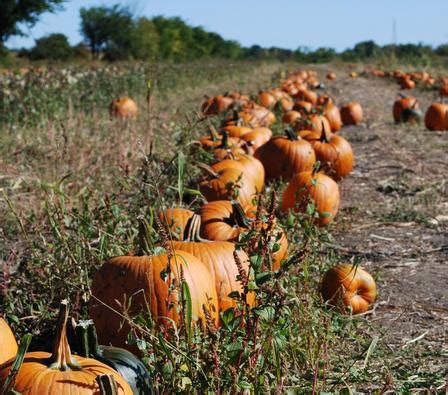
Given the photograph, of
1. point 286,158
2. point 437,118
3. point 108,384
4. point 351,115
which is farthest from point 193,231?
point 351,115

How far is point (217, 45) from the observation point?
84438 millimetres

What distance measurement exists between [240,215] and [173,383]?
176 cm

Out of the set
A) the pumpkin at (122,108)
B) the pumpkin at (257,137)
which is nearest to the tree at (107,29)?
the pumpkin at (122,108)

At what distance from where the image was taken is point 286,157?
696 centimetres

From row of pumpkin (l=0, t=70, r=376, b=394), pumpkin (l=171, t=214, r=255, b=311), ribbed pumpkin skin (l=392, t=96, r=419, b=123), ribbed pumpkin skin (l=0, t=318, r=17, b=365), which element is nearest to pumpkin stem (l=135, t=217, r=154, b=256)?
row of pumpkin (l=0, t=70, r=376, b=394)

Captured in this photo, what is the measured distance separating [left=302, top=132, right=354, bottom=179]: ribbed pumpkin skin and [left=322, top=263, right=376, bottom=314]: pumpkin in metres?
3.45

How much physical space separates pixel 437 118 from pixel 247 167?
7027 millimetres

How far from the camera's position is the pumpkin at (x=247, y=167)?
5.90 m

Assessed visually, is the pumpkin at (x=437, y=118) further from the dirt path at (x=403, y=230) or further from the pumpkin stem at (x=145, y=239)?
the pumpkin stem at (x=145, y=239)

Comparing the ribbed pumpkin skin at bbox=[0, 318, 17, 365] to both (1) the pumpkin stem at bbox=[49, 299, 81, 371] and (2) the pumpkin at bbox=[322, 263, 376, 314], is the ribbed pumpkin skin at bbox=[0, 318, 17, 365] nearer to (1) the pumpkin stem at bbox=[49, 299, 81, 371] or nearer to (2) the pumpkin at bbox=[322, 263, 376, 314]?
(1) the pumpkin stem at bbox=[49, 299, 81, 371]

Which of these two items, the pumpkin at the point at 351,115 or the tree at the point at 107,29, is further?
the tree at the point at 107,29

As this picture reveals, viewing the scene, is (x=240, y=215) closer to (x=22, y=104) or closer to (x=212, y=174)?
(x=212, y=174)

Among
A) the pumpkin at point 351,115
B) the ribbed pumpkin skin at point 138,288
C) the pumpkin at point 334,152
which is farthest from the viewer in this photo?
the pumpkin at point 351,115

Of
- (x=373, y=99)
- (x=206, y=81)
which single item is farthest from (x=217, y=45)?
(x=373, y=99)
